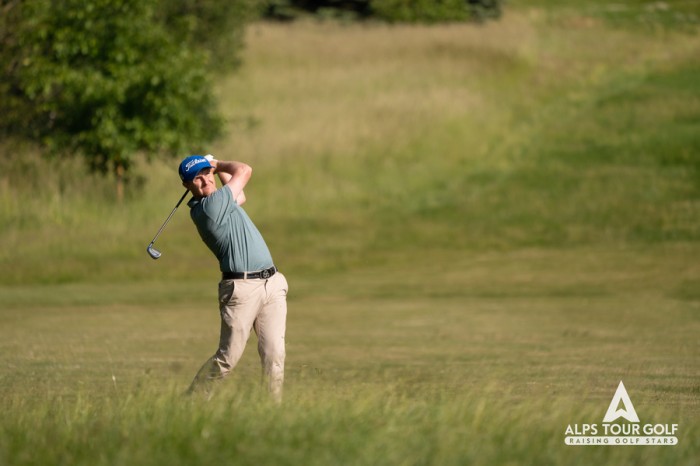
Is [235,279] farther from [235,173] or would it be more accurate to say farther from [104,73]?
[104,73]

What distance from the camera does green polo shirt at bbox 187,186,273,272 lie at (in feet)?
29.5

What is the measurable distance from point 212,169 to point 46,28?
19476 mm

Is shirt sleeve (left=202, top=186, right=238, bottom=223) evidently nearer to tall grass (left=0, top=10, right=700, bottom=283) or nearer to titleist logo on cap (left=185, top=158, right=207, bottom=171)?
titleist logo on cap (left=185, top=158, right=207, bottom=171)

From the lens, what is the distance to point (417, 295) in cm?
2228

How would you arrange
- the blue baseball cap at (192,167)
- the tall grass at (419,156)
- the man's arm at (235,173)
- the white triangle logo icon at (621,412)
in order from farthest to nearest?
the tall grass at (419,156)
the man's arm at (235,173)
the blue baseball cap at (192,167)
the white triangle logo icon at (621,412)

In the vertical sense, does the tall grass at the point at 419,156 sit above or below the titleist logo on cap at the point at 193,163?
above

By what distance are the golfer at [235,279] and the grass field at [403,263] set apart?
1.53 feet

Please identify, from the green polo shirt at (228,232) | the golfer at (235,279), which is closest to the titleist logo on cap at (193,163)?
the golfer at (235,279)

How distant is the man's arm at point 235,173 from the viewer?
30.4 ft

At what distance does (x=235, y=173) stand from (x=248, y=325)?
3.93 feet

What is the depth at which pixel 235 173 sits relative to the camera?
9398 mm

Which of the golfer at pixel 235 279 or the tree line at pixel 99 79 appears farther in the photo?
the tree line at pixel 99 79

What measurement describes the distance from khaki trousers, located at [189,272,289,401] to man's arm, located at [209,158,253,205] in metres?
0.70

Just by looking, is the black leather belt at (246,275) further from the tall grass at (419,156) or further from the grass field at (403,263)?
the tall grass at (419,156)
